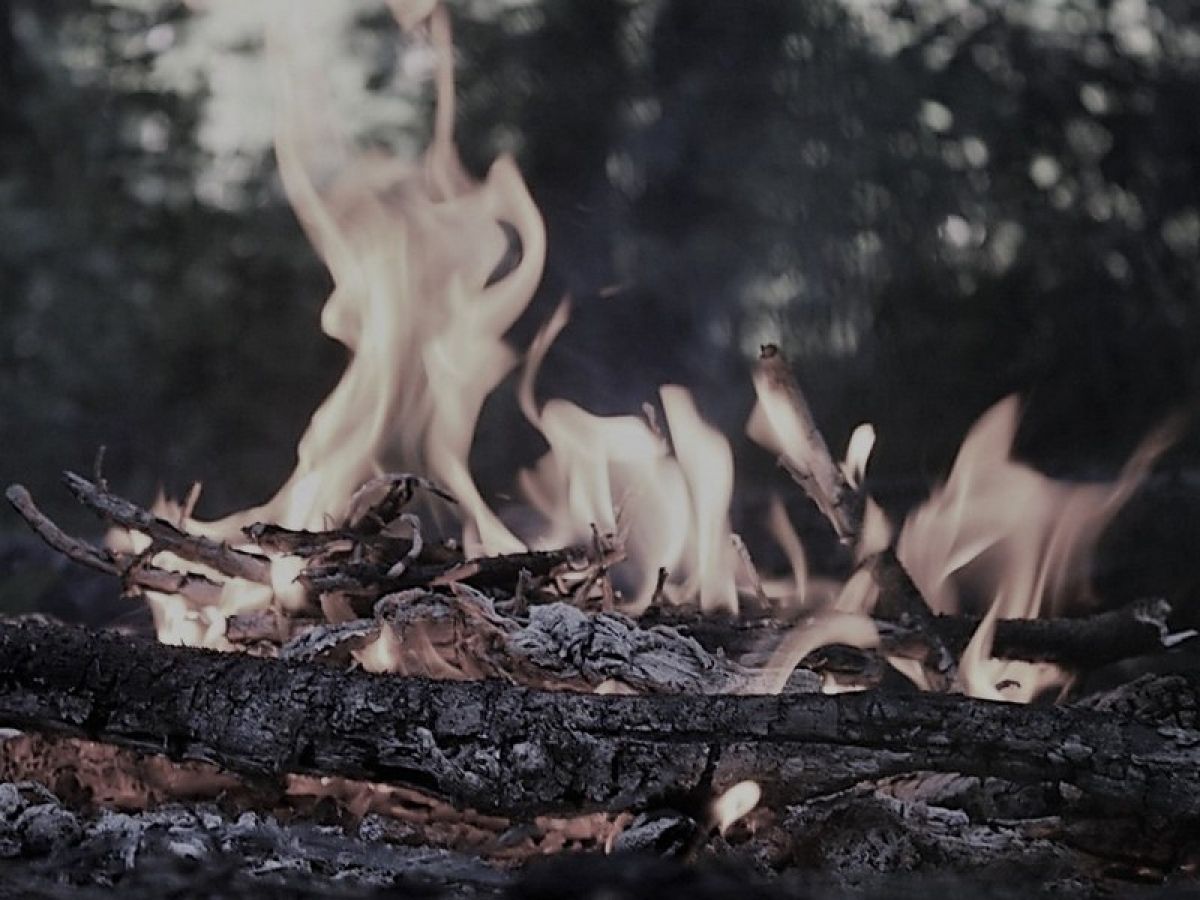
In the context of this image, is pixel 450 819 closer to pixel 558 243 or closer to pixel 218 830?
pixel 218 830

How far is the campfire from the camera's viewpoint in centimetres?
135

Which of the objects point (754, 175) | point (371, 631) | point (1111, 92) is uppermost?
point (1111, 92)

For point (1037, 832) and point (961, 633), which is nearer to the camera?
point (1037, 832)

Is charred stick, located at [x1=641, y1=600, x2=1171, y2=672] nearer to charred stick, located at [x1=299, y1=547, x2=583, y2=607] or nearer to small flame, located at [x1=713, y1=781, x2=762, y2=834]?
charred stick, located at [x1=299, y1=547, x2=583, y2=607]

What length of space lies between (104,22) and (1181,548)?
2.58 meters

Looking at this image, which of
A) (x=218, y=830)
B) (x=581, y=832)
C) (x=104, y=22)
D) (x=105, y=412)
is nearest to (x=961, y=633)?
(x=581, y=832)

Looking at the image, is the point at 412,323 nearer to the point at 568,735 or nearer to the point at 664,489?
the point at 664,489

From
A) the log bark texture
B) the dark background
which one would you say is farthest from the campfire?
the dark background

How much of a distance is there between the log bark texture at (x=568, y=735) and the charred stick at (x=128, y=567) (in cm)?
32

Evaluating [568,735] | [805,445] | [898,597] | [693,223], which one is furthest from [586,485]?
[693,223]

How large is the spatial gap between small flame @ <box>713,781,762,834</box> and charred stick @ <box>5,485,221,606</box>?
78cm

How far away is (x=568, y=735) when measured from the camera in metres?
1.39

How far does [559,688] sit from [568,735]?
0.25 m

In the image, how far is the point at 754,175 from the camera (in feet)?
10.5
